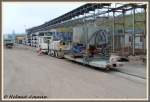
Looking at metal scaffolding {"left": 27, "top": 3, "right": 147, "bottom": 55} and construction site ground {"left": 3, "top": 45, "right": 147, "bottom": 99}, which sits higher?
metal scaffolding {"left": 27, "top": 3, "right": 147, "bottom": 55}

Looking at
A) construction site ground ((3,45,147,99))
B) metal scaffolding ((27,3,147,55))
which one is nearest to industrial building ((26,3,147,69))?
metal scaffolding ((27,3,147,55))

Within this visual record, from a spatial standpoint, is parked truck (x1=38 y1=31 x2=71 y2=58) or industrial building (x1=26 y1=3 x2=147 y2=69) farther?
parked truck (x1=38 y1=31 x2=71 y2=58)

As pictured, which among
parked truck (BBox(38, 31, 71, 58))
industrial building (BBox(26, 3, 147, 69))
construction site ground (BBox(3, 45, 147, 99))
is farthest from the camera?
parked truck (BBox(38, 31, 71, 58))

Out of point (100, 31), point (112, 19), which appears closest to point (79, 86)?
point (100, 31)

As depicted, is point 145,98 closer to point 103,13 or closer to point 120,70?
point 120,70

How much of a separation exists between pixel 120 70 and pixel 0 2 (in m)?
9.43

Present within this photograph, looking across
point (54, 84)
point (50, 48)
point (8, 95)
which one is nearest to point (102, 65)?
point (54, 84)

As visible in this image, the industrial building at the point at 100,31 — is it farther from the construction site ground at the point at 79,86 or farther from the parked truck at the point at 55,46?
the construction site ground at the point at 79,86

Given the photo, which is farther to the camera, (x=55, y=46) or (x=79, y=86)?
(x=55, y=46)

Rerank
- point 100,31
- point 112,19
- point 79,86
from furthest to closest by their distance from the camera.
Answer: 1. point 112,19
2. point 100,31
3. point 79,86

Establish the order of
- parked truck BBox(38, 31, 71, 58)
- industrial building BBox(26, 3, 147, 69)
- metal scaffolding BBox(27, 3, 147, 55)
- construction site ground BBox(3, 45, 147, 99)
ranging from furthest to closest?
parked truck BBox(38, 31, 71, 58) < metal scaffolding BBox(27, 3, 147, 55) < industrial building BBox(26, 3, 147, 69) < construction site ground BBox(3, 45, 147, 99)

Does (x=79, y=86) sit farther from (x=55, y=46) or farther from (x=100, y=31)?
(x=55, y=46)

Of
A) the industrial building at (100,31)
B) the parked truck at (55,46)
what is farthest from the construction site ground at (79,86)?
the parked truck at (55,46)

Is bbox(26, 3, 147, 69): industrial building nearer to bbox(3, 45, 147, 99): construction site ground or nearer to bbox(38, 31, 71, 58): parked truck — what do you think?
bbox(38, 31, 71, 58): parked truck
